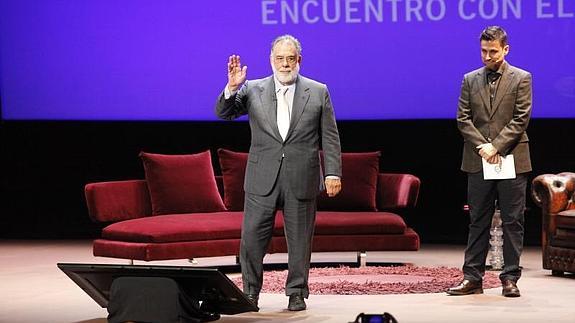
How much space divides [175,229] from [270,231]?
5.67 feet

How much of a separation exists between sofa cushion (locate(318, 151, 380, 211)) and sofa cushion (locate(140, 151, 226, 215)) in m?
0.89

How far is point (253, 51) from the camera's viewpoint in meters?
10.2

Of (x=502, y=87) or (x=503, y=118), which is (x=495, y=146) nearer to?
(x=503, y=118)

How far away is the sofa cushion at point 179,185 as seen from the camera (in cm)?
887

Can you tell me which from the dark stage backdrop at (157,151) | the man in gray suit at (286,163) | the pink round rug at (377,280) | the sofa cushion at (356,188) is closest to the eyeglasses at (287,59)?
the man in gray suit at (286,163)

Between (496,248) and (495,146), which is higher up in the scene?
(495,146)

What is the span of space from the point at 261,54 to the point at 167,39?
2.79 feet

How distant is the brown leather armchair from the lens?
8109mm

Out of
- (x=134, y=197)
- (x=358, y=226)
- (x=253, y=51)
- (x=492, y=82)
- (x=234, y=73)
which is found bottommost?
(x=358, y=226)

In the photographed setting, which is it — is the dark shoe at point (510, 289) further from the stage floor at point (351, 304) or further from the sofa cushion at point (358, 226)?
the sofa cushion at point (358, 226)

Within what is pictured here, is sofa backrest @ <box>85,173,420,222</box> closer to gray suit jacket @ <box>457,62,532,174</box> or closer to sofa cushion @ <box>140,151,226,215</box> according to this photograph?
sofa cushion @ <box>140,151,226,215</box>

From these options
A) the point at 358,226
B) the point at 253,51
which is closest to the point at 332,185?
the point at 358,226

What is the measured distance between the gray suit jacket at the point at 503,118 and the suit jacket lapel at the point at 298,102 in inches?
43.3

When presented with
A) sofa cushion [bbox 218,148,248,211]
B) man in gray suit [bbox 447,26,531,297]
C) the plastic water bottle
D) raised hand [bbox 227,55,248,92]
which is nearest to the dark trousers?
man in gray suit [bbox 447,26,531,297]
